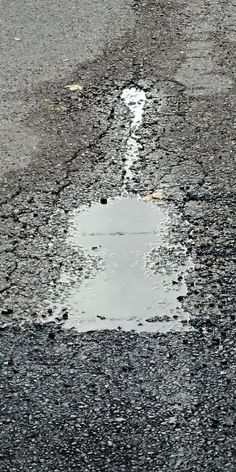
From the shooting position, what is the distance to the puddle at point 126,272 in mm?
4348

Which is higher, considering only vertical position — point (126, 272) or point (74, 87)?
point (74, 87)

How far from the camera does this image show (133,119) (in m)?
6.11

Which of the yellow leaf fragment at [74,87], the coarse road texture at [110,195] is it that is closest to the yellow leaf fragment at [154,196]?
the coarse road texture at [110,195]

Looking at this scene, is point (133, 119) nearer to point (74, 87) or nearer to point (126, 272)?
point (74, 87)

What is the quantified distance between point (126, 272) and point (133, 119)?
5.60ft

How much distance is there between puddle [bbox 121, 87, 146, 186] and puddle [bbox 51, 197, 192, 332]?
0.39 metres

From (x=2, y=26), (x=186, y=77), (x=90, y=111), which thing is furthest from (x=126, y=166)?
(x=2, y=26)

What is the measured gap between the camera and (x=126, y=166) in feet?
18.3

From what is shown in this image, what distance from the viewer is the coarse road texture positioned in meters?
3.70

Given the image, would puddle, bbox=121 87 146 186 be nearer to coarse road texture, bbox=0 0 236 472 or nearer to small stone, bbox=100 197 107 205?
coarse road texture, bbox=0 0 236 472

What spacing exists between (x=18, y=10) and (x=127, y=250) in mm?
3917

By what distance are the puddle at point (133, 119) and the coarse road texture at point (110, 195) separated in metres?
0.05

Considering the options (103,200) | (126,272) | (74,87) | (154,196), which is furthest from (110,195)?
(74,87)

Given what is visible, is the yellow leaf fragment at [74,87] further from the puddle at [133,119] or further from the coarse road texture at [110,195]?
the puddle at [133,119]
